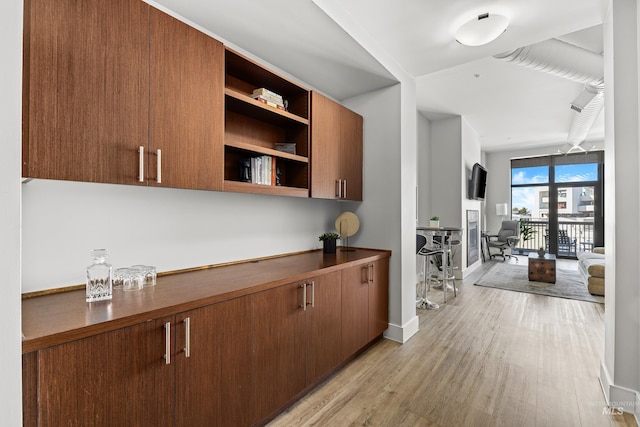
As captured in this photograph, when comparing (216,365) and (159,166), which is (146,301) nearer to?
(216,365)

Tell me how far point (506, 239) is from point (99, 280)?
27.9 ft

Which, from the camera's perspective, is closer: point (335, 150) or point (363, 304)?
point (363, 304)

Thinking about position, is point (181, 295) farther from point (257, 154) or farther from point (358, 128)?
point (358, 128)

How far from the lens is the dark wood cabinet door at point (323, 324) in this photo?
6.57 ft

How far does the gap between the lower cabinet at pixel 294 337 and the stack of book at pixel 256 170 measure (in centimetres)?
80

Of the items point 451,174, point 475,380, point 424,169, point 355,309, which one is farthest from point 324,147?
point 451,174

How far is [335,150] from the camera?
2729 millimetres

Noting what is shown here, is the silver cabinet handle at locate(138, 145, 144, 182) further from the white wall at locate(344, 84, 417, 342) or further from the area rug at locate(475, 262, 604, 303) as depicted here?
the area rug at locate(475, 262, 604, 303)

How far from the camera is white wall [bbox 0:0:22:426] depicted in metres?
0.79

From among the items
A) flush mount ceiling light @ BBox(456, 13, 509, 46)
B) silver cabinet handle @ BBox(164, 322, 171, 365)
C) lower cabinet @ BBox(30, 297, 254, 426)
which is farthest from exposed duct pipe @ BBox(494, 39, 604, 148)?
silver cabinet handle @ BBox(164, 322, 171, 365)

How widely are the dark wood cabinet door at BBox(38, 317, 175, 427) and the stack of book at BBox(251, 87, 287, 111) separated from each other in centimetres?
155

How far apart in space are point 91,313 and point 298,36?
2.12m

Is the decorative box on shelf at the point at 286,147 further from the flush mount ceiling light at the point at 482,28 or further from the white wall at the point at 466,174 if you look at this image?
the white wall at the point at 466,174

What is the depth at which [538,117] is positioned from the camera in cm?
560
